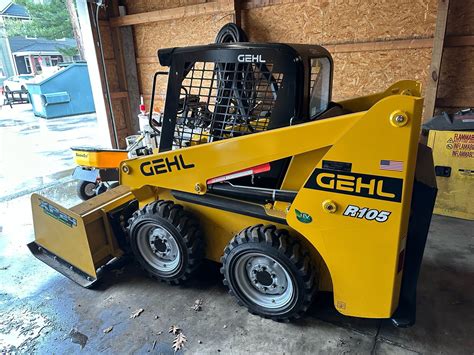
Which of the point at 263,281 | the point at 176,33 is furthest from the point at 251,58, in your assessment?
the point at 176,33

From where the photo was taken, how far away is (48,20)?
19.2m

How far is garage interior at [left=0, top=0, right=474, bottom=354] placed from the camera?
6.85 ft

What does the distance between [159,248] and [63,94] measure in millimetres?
10682

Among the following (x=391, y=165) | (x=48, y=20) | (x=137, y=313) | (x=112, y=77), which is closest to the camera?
(x=391, y=165)

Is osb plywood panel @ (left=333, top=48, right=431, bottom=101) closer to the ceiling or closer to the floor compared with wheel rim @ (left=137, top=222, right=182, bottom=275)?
closer to the ceiling

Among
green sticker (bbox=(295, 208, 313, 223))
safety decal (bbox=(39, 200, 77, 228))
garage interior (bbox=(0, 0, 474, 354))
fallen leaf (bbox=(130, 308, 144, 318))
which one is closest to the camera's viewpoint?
green sticker (bbox=(295, 208, 313, 223))

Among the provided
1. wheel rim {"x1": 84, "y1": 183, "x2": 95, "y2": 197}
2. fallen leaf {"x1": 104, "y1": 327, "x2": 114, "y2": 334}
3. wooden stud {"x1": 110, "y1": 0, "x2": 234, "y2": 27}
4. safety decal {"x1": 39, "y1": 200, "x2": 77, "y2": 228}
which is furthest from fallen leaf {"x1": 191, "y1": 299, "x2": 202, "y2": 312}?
wooden stud {"x1": 110, "y1": 0, "x2": 234, "y2": 27}

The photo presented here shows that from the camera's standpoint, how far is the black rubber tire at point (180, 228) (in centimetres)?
238

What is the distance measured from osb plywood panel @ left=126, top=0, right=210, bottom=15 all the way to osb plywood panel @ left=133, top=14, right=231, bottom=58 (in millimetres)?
205

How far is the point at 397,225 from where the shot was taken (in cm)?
167

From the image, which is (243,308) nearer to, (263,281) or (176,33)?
(263,281)

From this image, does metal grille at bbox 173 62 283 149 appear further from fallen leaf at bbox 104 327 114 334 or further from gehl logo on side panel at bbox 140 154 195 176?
fallen leaf at bbox 104 327 114 334

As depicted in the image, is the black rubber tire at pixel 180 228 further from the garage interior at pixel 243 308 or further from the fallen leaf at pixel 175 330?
the fallen leaf at pixel 175 330

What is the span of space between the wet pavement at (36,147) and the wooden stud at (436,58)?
5.17 metres
